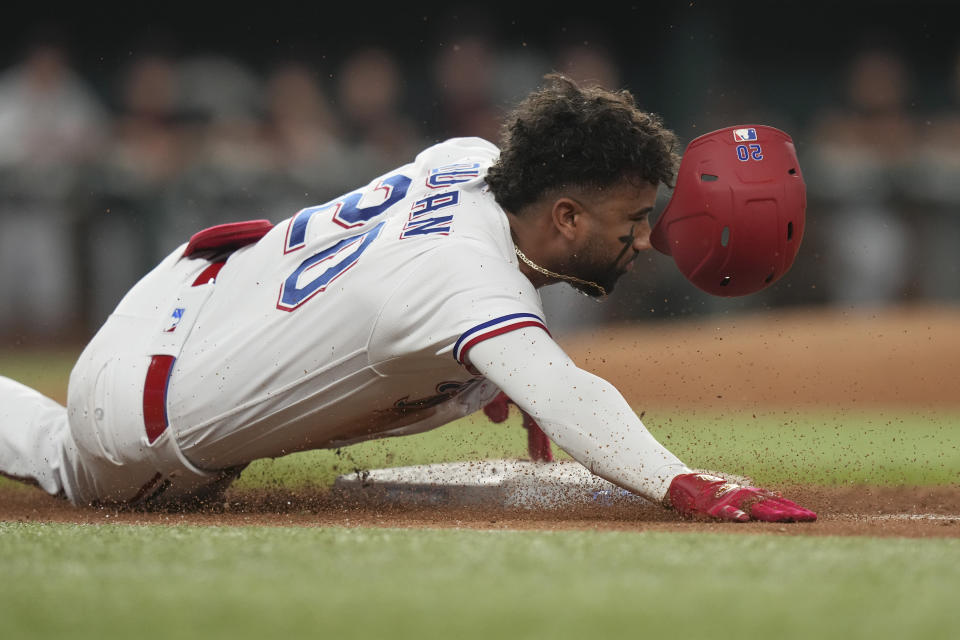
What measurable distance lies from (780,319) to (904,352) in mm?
1863

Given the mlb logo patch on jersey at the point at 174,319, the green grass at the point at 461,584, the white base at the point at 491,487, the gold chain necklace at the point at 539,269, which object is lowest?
the white base at the point at 491,487

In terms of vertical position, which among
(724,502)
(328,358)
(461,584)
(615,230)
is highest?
(615,230)

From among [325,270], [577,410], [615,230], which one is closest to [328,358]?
[325,270]

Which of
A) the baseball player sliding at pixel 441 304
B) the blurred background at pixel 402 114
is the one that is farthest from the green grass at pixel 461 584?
the blurred background at pixel 402 114

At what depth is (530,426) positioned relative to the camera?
4.16m

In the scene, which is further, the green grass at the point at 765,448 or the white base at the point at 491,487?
the green grass at the point at 765,448

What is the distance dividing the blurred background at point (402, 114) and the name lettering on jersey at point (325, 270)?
6.11 meters

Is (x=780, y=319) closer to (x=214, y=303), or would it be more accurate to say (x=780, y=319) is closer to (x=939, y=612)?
(x=214, y=303)

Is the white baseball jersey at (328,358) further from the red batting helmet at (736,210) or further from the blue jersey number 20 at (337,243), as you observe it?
the red batting helmet at (736,210)

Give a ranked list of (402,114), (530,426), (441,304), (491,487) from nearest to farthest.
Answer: (441,304) → (491,487) → (530,426) → (402,114)

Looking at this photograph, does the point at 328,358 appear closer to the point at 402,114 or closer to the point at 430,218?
the point at 430,218

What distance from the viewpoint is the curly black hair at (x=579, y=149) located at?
10.7 ft

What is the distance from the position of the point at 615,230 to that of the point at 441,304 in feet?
1.87

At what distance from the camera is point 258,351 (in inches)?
133
